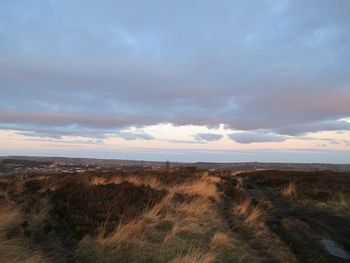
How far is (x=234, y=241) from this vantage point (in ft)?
29.6

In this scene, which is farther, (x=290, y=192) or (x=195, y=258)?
(x=290, y=192)

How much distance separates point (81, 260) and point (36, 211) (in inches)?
106

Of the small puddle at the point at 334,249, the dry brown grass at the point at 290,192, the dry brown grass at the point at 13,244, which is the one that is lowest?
the small puddle at the point at 334,249

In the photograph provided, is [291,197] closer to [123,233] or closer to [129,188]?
[129,188]

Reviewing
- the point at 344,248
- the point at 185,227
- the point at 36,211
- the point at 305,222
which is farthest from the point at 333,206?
the point at 36,211

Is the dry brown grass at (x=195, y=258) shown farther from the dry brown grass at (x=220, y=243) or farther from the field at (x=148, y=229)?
the dry brown grass at (x=220, y=243)

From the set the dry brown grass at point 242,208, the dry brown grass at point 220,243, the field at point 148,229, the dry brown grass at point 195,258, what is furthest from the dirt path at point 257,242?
the dry brown grass at point 195,258

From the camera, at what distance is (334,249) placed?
10.2 meters

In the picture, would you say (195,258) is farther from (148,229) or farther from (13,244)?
(13,244)

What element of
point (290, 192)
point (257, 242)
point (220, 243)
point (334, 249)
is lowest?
point (334, 249)

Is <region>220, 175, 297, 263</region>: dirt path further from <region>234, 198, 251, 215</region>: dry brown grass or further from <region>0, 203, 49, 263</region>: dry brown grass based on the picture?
<region>0, 203, 49, 263</region>: dry brown grass

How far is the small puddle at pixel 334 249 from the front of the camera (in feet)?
31.6

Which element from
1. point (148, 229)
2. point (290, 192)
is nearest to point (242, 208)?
point (148, 229)

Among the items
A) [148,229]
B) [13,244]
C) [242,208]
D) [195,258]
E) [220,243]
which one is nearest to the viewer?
[13,244]
